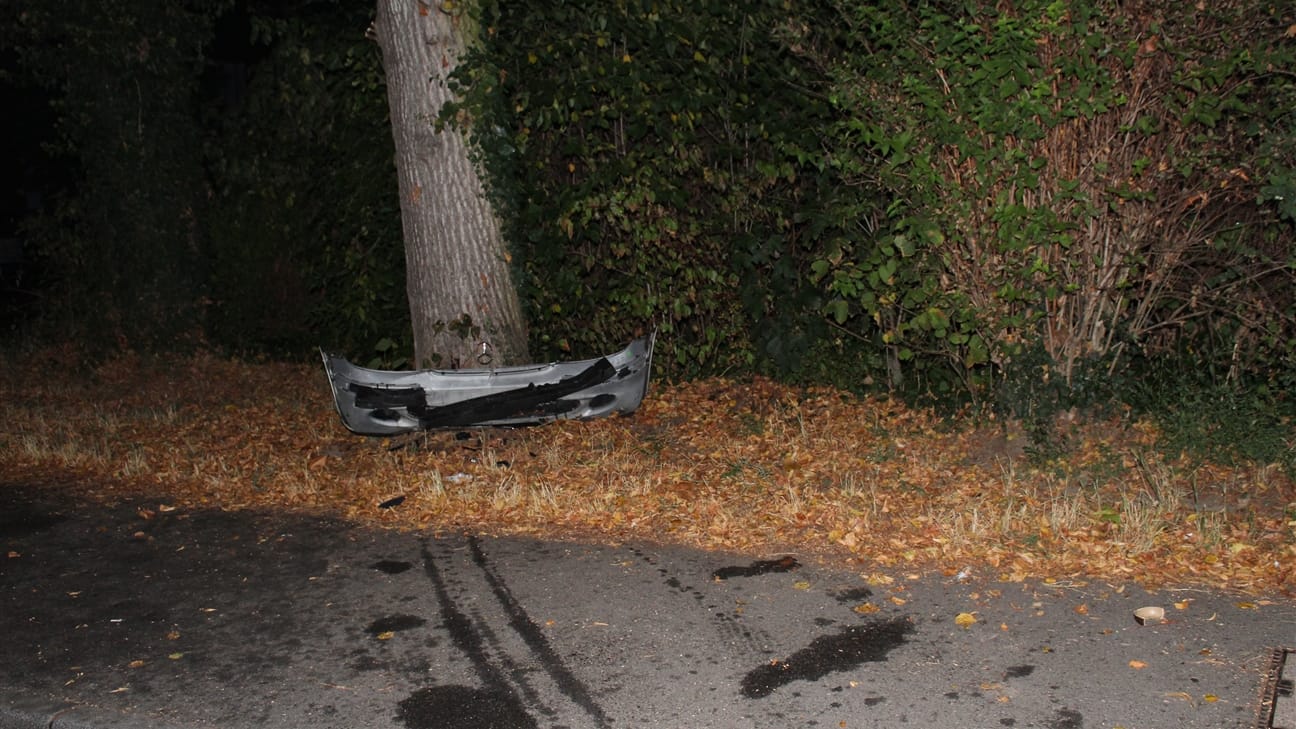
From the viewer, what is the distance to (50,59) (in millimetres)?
13523

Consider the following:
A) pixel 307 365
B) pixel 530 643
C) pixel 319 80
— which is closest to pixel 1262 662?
pixel 530 643

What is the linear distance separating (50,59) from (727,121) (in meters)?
8.88

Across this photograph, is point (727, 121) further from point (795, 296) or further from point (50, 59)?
point (50, 59)

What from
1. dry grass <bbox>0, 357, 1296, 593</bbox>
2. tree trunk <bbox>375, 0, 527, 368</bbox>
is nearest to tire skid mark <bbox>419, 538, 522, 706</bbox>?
dry grass <bbox>0, 357, 1296, 593</bbox>

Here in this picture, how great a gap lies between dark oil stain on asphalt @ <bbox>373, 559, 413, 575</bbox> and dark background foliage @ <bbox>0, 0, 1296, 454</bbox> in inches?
131

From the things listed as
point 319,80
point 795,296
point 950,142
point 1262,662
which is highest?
point 319,80

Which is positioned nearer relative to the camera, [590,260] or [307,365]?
[590,260]

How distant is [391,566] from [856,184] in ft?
13.4

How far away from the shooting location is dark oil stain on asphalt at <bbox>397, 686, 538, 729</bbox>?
14.2ft

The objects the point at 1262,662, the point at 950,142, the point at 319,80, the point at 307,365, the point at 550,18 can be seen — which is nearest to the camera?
the point at 1262,662

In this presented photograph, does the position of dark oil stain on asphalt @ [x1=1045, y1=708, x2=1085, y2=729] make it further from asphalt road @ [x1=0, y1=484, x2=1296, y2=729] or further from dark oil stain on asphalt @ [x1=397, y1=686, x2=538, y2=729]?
dark oil stain on asphalt @ [x1=397, y1=686, x2=538, y2=729]

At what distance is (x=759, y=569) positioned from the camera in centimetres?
589

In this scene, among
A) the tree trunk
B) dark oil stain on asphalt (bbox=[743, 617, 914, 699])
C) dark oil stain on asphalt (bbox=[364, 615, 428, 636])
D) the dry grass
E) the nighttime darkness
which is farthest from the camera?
the tree trunk

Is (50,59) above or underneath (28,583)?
above
